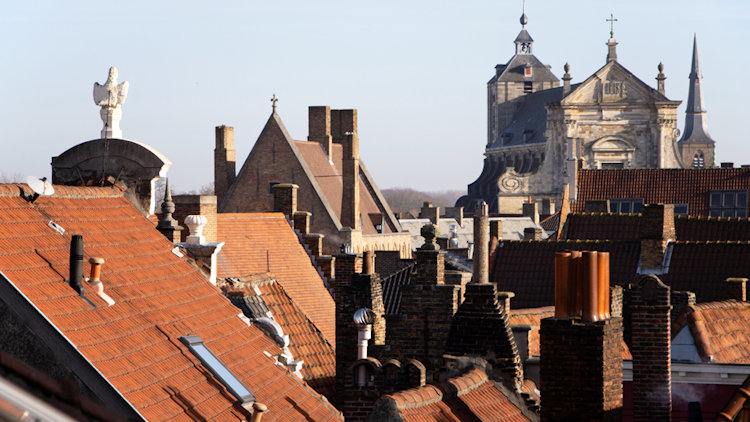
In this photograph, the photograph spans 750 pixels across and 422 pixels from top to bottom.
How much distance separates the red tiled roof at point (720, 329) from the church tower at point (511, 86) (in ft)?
365

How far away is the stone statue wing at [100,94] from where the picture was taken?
1332 cm

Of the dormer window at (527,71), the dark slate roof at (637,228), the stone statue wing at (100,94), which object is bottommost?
the dark slate roof at (637,228)

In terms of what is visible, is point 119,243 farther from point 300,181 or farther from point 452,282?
point 300,181

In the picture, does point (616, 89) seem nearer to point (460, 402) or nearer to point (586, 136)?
point (586, 136)

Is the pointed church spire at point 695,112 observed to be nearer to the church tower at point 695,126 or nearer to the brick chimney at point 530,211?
the church tower at point 695,126

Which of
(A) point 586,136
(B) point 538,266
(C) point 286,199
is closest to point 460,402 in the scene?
(B) point 538,266

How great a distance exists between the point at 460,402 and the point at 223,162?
41.4 m

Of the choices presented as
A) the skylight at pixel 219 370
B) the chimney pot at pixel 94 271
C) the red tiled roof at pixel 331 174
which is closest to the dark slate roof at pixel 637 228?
the red tiled roof at pixel 331 174

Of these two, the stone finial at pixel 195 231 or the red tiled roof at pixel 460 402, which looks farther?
the stone finial at pixel 195 231

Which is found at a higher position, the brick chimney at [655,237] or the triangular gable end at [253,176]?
the triangular gable end at [253,176]

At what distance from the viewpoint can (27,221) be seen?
27.2ft

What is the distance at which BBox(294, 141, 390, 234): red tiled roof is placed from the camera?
51.8 metres

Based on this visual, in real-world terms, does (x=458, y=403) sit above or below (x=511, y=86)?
below

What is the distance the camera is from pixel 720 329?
19.2 metres
